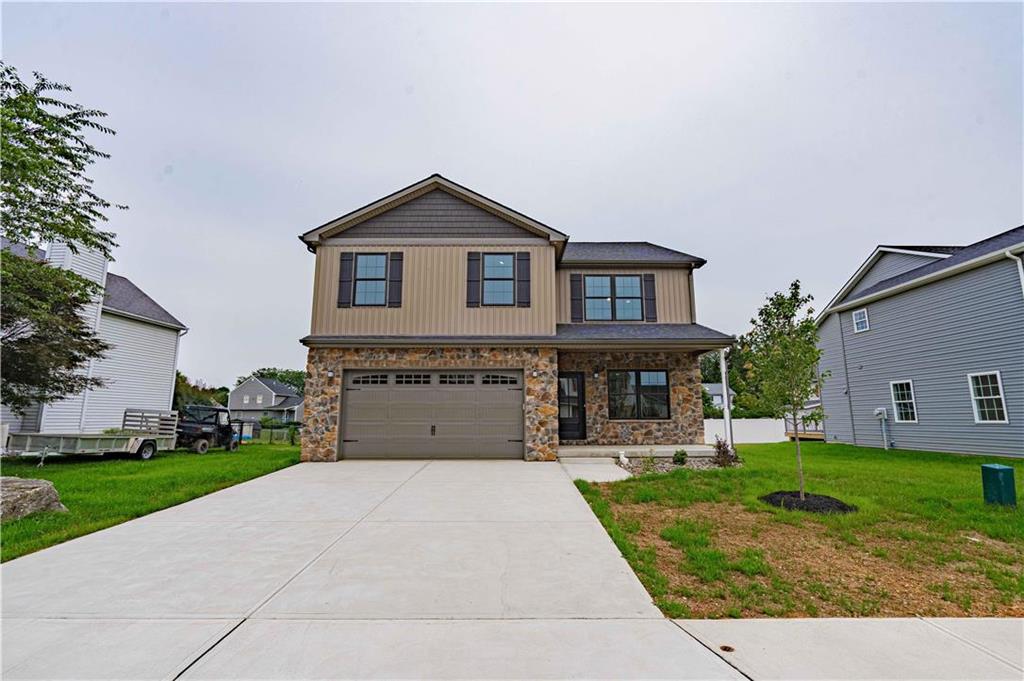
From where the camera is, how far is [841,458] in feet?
41.1

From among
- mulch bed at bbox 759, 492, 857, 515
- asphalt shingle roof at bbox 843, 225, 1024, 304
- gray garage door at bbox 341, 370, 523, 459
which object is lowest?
mulch bed at bbox 759, 492, 857, 515

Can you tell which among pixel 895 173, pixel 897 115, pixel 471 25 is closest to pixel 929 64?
pixel 897 115

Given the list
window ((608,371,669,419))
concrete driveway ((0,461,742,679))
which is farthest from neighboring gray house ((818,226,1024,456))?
concrete driveway ((0,461,742,679))

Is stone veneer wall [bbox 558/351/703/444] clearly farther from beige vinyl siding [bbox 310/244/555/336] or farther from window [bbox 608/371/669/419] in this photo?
beige vinyl siding [bbox 310/244/555/336]

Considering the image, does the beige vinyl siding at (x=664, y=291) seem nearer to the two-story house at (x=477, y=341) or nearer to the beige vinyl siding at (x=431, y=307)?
the two-story house at (x=477, y=341)

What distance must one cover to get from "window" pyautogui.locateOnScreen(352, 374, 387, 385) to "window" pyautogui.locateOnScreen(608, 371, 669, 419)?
20.5 ft

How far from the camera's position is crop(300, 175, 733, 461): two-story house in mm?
10820

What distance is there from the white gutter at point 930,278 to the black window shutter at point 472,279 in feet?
43.4

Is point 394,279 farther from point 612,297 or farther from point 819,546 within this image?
point 819,546

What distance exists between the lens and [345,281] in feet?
37.6

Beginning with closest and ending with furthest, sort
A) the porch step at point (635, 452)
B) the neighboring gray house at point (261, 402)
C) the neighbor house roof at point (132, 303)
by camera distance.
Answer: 1. the porch step at point (635, 452)
2. the neighbor house roof at point (132, 303)
3. the neighboring gray house at point (261, 402)

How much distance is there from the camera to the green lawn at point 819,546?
337 cm

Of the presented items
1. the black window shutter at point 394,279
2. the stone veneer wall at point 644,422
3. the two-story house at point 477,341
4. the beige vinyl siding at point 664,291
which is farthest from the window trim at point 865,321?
the black window shutter at point 394,279

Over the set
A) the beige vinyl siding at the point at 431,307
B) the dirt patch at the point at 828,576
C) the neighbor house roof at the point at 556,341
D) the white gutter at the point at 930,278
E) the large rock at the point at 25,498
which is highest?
the white gutter at the point at 930,278
